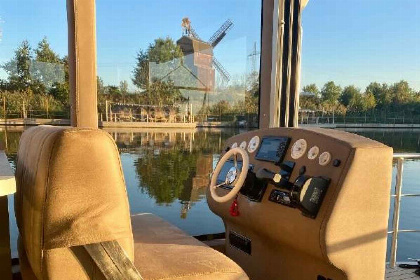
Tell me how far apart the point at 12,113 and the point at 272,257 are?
1796 mm

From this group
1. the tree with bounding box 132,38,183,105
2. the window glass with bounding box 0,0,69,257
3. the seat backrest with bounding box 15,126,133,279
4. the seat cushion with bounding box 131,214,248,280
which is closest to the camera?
the seat backrest with bounding box 15,126,133,279

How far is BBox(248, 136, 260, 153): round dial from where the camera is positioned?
1.70 metres

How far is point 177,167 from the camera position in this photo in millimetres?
3537

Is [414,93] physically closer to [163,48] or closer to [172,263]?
[163,48]

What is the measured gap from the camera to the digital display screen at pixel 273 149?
4.94 ft

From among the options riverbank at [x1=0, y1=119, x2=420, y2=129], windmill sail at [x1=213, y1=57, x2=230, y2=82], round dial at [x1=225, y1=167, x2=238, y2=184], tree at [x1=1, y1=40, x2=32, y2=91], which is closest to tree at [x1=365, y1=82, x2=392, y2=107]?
riverbank at [x1=0, y1=119, x2=420, y2=129]

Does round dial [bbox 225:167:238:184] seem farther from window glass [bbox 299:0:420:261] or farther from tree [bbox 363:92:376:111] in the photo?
tree [bbox 363:92:376:111]

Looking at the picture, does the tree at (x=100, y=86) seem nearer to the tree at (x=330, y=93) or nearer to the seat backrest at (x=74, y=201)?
the seat backrest at (x=74, y=201)

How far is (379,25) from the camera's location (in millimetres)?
4852

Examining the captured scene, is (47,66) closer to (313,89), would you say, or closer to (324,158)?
(324,158)

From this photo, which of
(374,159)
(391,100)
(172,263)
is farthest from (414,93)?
(172,263)

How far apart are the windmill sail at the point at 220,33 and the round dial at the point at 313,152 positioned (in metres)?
1.62

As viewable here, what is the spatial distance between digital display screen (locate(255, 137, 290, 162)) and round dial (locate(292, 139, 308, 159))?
54 millimetres

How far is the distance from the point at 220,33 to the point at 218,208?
162cm
